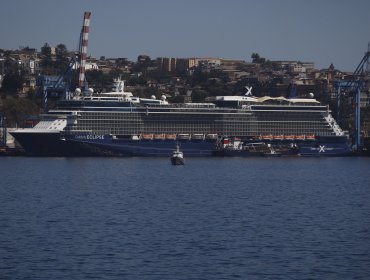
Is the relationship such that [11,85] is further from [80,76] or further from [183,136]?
[183,136]

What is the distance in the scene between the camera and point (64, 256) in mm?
31172

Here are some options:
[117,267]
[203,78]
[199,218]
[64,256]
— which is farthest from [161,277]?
[203,78]

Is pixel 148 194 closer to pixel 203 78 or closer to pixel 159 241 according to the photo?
pixel 159 241

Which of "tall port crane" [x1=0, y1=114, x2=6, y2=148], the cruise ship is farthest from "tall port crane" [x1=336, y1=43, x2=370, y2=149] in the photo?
"tall port crane" [x1=0, y1=114, x2=6, y2=148]

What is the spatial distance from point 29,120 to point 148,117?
32.6 ft

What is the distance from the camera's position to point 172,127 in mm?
99188

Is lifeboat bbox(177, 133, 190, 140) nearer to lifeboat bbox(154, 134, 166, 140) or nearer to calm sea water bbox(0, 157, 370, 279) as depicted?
lifeboat bbox(154, 134, 166, 140)

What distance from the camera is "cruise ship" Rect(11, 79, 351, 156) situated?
93438 millimetres

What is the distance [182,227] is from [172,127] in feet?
202

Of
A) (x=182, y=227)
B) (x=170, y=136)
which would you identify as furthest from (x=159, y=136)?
(x=182, y=227)

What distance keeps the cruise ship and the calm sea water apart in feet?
84.2

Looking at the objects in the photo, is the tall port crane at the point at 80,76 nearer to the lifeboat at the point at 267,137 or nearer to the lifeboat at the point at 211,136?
the lifeboat at the point at 211,136

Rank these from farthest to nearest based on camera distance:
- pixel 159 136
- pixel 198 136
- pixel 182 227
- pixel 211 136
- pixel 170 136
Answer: pixel 211 136 < pixel 198 136 < pixel 170 136 < pixel 159 136 < pixel 182 227

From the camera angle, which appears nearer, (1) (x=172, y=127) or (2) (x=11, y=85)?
(1) (x=172, y=127)
